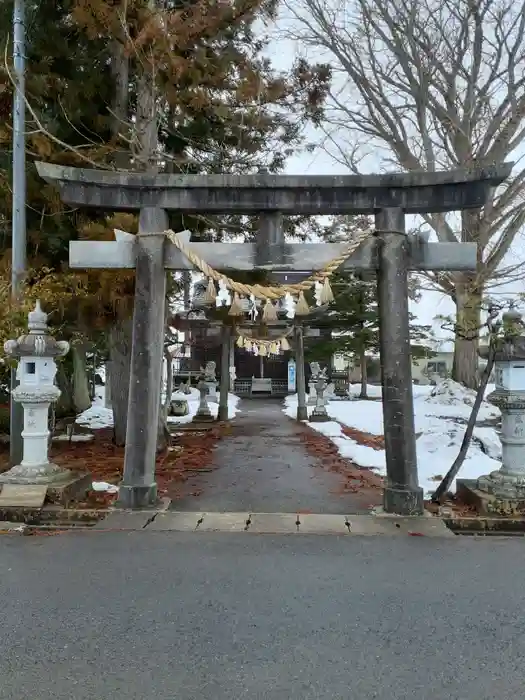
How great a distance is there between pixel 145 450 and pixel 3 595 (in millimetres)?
2419

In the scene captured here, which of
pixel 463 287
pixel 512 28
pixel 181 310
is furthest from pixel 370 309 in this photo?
pixel 512 28

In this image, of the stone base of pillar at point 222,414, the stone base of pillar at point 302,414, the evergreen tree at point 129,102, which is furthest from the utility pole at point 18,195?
the stone base of pillar at point 302,414

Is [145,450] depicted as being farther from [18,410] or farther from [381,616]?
[381,616]

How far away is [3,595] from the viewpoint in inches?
153

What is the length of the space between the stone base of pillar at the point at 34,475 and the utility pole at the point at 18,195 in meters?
1.25

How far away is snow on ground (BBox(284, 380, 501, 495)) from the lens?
8844 millimetres

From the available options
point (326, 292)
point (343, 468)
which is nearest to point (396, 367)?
point (326, 292)

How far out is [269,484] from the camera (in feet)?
26.0

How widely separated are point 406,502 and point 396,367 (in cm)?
149

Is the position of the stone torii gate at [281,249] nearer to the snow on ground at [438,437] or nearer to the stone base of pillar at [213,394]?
the snow on ground at [438,437]

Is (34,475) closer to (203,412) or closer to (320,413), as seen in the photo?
(203,412)

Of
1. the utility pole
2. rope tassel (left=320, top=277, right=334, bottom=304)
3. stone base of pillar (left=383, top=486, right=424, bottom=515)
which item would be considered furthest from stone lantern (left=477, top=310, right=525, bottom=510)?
the utility pole

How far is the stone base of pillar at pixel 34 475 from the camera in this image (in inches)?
243

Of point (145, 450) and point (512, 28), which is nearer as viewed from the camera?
point (145, 450)
